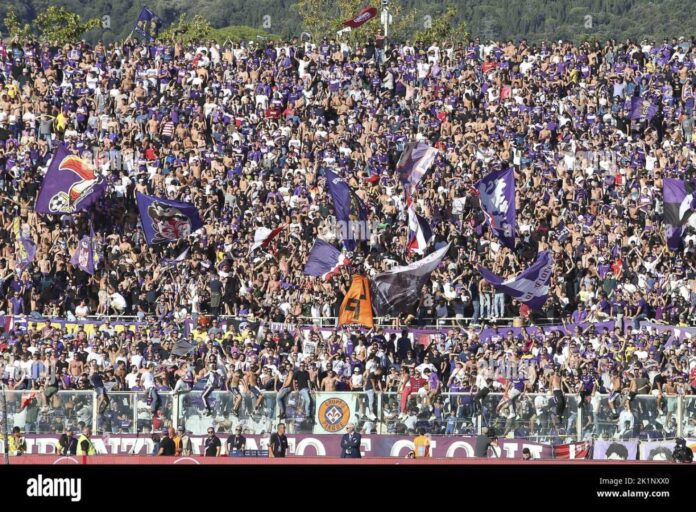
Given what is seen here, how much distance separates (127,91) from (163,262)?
813 centimetres

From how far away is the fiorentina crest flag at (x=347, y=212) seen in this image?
3162 cm

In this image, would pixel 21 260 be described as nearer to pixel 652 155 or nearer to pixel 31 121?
pixel 31 121

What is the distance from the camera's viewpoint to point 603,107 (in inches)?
1448

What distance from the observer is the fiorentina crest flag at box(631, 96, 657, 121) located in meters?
36.2

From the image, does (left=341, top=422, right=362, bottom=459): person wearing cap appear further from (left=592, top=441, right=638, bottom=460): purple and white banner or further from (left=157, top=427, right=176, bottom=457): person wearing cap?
(left=592, top=441, right=638, bottom=460): purple and white banner

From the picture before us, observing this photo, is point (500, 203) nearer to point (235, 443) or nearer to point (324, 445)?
point (324, 445)

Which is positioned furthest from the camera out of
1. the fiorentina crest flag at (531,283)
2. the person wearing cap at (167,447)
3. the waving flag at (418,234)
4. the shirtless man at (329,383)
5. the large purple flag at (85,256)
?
the large purple flag at (85,256)

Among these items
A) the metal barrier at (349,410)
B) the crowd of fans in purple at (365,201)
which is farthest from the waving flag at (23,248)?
the metal barrier at (349,410)

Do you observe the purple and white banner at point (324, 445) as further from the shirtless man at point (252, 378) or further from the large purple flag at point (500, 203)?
the large purple flag at point (500, 203)

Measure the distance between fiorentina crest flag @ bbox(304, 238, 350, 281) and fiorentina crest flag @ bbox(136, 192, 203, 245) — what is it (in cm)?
324

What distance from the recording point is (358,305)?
94.2 ft

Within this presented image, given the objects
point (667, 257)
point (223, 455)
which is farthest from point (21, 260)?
point (667, 257)

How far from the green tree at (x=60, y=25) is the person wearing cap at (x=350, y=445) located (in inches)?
2079

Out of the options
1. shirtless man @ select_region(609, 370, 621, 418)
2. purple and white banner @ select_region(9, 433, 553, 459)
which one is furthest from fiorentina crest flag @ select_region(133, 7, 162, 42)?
shirtless man @ select_region(609, 370, 621, 418)
